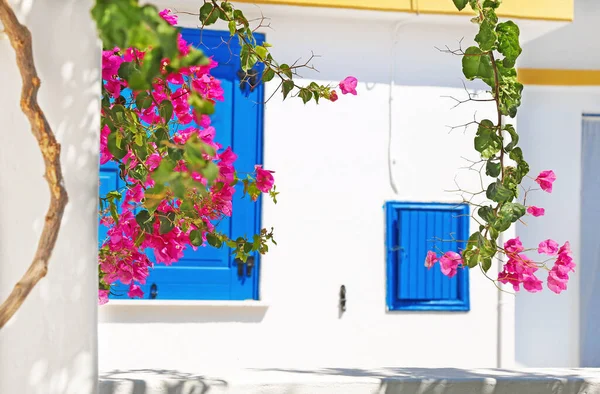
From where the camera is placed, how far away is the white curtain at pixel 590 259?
809 centimetres

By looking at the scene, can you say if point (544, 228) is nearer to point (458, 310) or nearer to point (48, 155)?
point (458, 310)

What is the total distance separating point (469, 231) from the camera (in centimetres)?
699

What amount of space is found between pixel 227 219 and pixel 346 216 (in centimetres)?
85

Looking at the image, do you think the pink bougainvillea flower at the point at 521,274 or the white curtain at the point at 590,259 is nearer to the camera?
the pink bougainvillea flower at the point at 521,274

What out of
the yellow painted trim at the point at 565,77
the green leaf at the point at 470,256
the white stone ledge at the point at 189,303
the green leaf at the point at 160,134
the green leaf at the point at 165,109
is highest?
the yellow painted trim at the point at 565,77

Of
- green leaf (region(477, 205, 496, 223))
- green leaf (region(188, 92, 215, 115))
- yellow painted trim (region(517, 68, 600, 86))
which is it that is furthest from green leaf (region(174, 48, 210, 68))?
yellow painted trim (region(517, 68, 600, 86))

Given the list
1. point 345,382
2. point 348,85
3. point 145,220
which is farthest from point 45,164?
point 348,85

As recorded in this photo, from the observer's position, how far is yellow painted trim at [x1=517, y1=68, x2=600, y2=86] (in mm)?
7852

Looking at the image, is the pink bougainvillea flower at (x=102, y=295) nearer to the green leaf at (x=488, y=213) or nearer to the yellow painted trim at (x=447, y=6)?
the green leaf at (x=488, y=213)

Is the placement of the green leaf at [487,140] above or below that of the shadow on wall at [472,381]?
above

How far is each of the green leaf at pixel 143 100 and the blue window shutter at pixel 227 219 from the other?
3.72 meters

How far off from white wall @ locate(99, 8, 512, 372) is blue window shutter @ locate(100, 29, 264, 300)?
0.30ft

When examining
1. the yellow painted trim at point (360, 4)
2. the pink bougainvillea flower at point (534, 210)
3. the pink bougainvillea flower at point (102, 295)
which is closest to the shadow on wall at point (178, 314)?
the yellow painted trim at point (360, 4)

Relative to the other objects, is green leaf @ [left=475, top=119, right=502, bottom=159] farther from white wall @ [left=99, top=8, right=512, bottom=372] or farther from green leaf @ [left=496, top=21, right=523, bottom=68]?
white wall @ [left=99, top=8, right=512, bottom=372]
